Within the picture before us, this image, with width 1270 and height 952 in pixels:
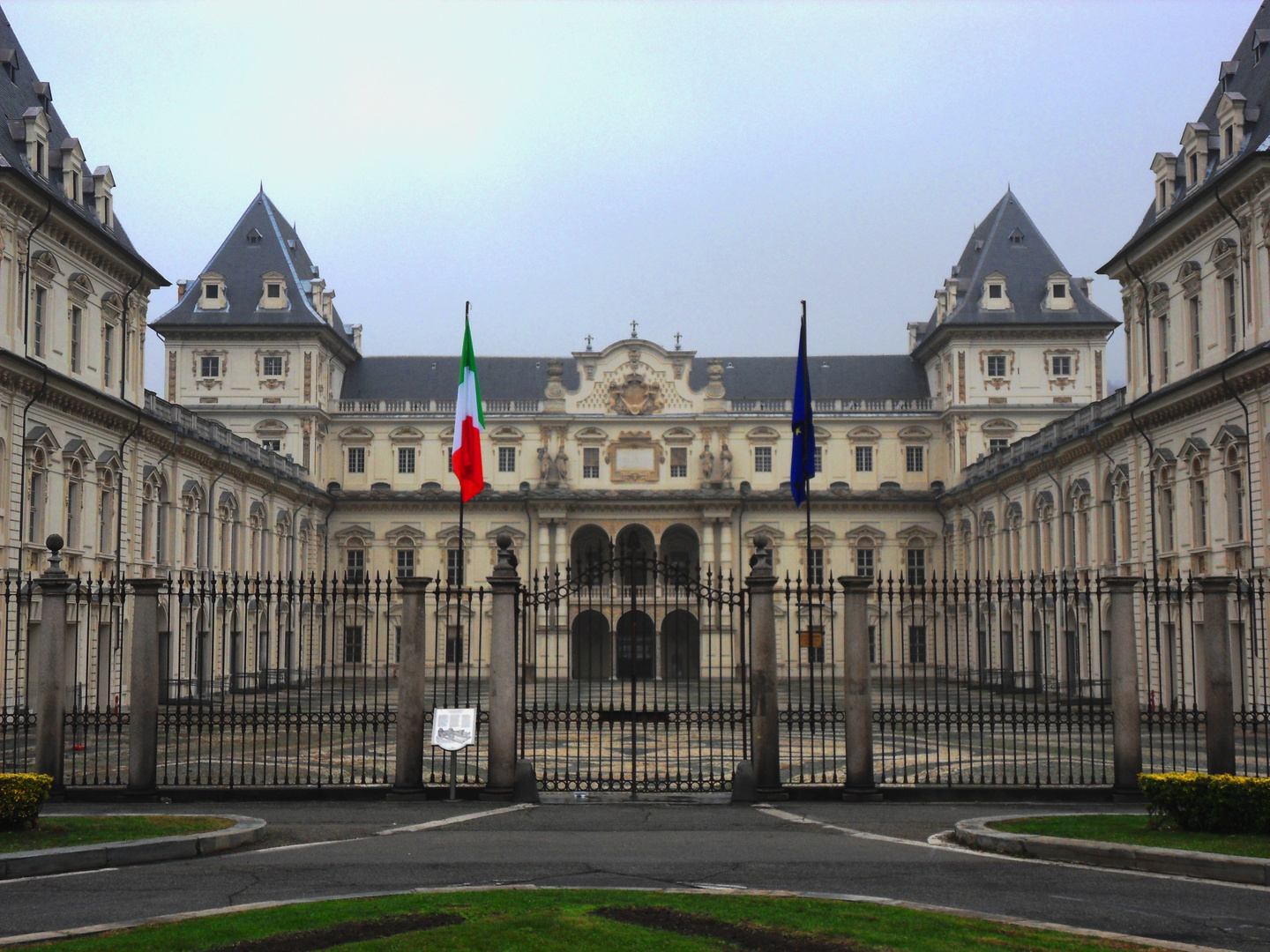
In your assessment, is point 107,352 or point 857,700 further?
point 107,352

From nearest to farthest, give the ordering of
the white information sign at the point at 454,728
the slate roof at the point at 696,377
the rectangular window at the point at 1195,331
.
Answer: the white information sign at the point at 454,728 < the rectangular window at the point at 1195,331 < the slate roof at the point at 696,377

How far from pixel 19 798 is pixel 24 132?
24.7 metres

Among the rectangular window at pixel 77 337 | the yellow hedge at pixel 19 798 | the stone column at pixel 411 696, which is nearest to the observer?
the yellow hedge at pixel 19 798

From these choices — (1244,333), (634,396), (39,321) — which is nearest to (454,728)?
(39,321)

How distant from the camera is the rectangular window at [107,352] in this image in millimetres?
39406

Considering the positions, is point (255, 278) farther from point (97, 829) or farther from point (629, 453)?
point (97, 829)

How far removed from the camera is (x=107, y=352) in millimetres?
39812

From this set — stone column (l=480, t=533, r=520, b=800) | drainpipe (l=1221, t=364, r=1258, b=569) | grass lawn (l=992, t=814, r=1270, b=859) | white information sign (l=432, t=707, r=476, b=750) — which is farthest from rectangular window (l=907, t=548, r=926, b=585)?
white information sign (l=432, t=707, r=476, b=750)

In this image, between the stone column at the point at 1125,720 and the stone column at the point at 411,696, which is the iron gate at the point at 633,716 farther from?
the stone column at the point at 1125,720

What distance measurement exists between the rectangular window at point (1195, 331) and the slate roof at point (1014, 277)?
29.7 metres

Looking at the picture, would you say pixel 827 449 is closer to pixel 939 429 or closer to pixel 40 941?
pixel 939 429

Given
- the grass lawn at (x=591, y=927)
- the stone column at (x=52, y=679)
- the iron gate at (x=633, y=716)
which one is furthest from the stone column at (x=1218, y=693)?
the stone column at (x=52, y=679)

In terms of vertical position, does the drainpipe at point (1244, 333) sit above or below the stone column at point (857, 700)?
above

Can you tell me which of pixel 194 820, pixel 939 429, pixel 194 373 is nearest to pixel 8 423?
pixel 194 820
